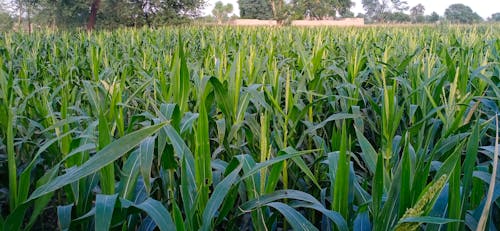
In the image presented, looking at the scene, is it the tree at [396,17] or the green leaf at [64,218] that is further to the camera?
the tree at [396,17]

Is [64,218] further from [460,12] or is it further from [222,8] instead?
[460,12]

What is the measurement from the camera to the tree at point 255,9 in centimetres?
6056

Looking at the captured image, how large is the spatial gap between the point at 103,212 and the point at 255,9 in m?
65.8

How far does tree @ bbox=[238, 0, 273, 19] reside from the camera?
199 feet

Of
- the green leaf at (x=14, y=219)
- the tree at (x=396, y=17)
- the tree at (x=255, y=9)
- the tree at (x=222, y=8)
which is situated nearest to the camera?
the green leaf at (x=14, y=219)

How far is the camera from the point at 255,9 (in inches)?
2534

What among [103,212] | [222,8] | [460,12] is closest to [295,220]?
[103,212]

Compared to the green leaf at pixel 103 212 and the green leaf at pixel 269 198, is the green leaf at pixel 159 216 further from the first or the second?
the green leaf at pixel 269 198

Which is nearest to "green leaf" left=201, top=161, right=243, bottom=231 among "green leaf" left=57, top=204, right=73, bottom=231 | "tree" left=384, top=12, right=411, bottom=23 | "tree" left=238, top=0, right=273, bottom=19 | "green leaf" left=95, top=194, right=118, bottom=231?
"green leaf" left=95, top=194, right=118, bottom=231

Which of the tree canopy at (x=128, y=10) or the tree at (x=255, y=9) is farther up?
the tree at (x=255, y=9)

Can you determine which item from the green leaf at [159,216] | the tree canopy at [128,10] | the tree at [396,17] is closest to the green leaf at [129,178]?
the green leaf at [159,216]

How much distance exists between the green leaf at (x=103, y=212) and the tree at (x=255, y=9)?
2330 inches

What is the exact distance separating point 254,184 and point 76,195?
455 mm

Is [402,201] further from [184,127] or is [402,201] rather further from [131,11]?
[131,11]
